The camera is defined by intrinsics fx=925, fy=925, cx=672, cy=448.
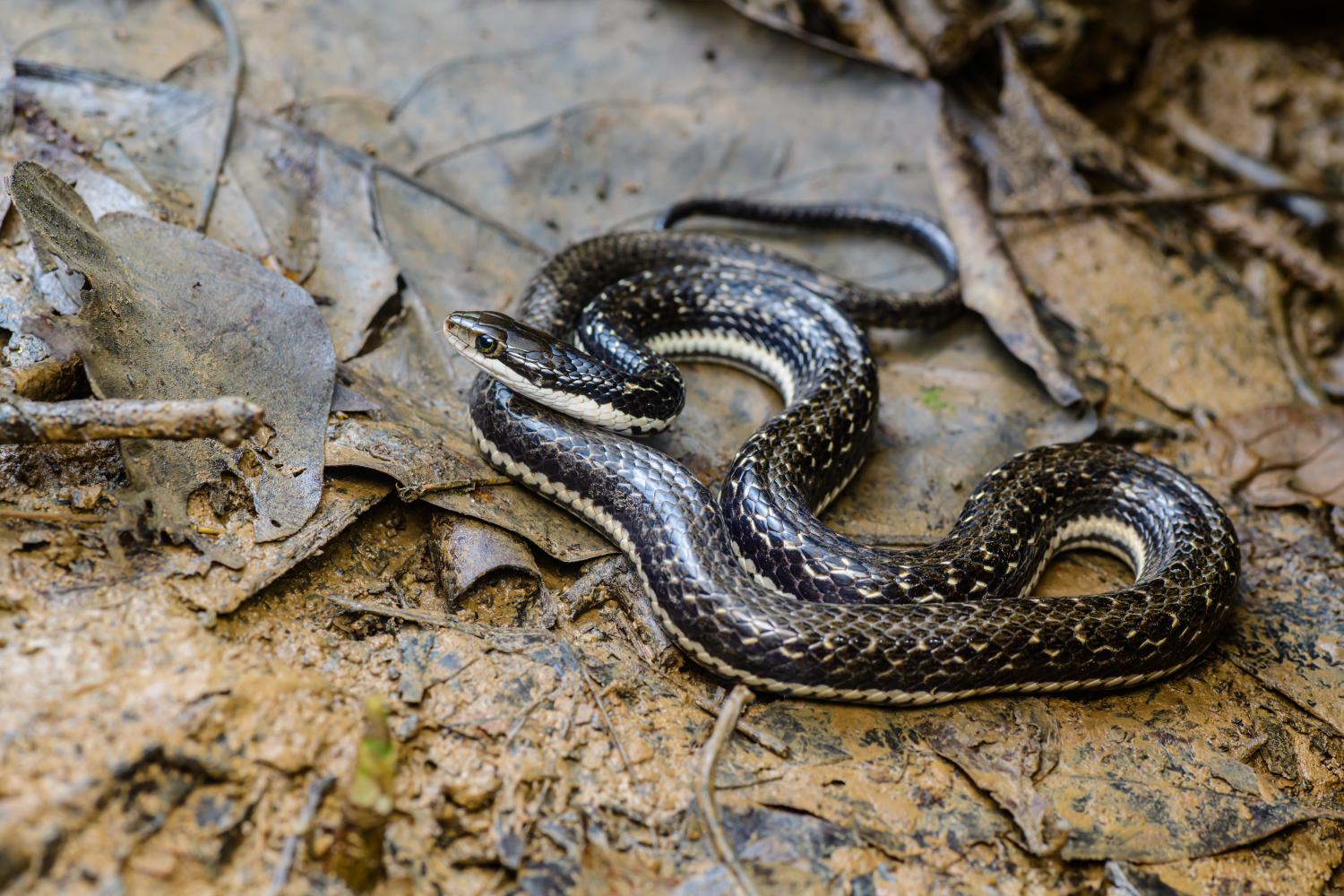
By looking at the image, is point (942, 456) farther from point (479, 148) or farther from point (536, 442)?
point (479, 148)

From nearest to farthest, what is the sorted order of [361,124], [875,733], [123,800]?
[123,800] < [875,733] < [361,124]

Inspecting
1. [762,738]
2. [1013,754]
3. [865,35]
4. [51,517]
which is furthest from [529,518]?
[865,35]

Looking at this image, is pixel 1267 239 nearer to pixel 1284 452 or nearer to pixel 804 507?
pixel 1284 452

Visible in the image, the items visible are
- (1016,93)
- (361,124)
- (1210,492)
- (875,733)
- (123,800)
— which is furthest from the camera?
(1016,93)

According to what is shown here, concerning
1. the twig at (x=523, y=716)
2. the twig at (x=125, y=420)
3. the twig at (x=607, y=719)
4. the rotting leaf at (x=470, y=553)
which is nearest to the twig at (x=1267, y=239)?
the rotting leaf at (x=470, y=553)

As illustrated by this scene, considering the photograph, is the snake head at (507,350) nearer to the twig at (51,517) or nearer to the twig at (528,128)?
the twig at (528,128)

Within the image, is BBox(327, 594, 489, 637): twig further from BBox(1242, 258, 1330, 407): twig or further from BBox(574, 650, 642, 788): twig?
BBox(1242, 258, 1330, 407): twig

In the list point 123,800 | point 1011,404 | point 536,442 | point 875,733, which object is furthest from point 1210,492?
point 123,800
